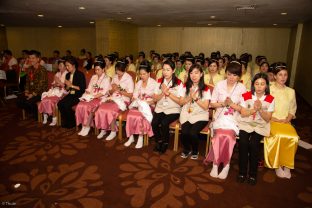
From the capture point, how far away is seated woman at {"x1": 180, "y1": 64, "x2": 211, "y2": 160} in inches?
144

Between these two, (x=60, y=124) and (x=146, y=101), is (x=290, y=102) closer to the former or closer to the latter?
(x=146, y=101)

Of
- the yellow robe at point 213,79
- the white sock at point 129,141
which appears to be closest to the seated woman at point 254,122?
the white sock at point 129,141

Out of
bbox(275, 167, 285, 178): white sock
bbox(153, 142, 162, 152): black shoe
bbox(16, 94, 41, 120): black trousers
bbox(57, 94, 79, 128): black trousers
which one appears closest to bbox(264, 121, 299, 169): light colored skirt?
bbox(275, 167, 285, 178): white sock

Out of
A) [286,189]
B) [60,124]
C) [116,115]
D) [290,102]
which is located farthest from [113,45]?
[286,189]

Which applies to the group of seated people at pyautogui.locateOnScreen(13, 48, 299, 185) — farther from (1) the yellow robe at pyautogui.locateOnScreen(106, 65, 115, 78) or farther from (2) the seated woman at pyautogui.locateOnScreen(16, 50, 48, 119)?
(1) the yellow robe at pyautogui.locateOnScreen(106, 65, 115, 78)

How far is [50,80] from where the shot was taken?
5523 millimetres

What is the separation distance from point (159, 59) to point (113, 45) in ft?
10.0

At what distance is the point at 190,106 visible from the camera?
3.81 m

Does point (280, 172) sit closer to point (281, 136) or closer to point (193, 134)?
point (281, 136)

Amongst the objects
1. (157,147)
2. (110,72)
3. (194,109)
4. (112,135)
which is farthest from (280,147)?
(110,72)

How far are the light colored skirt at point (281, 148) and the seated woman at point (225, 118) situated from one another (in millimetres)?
475

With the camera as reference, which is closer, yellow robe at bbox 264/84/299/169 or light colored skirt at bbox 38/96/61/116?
yellow robe at bbox 264/84/299/169

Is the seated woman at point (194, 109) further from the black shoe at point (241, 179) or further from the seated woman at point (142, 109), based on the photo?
the black shoe at point (241, 179)

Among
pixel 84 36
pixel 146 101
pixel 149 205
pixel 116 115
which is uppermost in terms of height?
pixel 84 36
